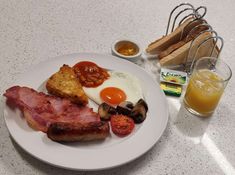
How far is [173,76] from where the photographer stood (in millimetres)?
1308

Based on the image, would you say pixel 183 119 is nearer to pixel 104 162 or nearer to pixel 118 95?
pixel 118 95

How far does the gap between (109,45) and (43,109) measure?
0.57 meters

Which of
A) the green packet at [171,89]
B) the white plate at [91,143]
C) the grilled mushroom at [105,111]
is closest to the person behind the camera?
the white plate at [91,143]

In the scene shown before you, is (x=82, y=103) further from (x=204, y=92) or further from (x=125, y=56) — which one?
(x=204, y=92)

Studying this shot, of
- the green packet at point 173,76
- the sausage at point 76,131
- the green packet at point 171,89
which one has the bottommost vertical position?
the green packet at point 171,89

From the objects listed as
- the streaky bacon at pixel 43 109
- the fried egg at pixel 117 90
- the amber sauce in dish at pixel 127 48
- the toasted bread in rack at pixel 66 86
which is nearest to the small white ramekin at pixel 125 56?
the amber sauce in dish at pixel 127 48

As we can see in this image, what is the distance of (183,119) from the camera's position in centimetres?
118

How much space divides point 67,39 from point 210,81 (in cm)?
70

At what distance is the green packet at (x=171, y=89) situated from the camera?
1.26 metres

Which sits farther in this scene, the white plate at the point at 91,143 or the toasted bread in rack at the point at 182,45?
the toasted bread in rack at the point at 182,45

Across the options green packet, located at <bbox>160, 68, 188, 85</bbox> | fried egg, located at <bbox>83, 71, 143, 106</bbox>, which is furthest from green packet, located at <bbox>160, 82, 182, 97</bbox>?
fried egg, located at <bbox>83, 71, 143, 106</bbox>

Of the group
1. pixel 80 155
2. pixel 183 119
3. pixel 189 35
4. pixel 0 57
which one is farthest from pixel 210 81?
pixel 0 57

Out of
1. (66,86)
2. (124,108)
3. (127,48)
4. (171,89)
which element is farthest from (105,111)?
(127,48)

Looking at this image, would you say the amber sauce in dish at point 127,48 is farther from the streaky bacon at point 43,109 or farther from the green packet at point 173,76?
the streaky bacon at point 43,109
